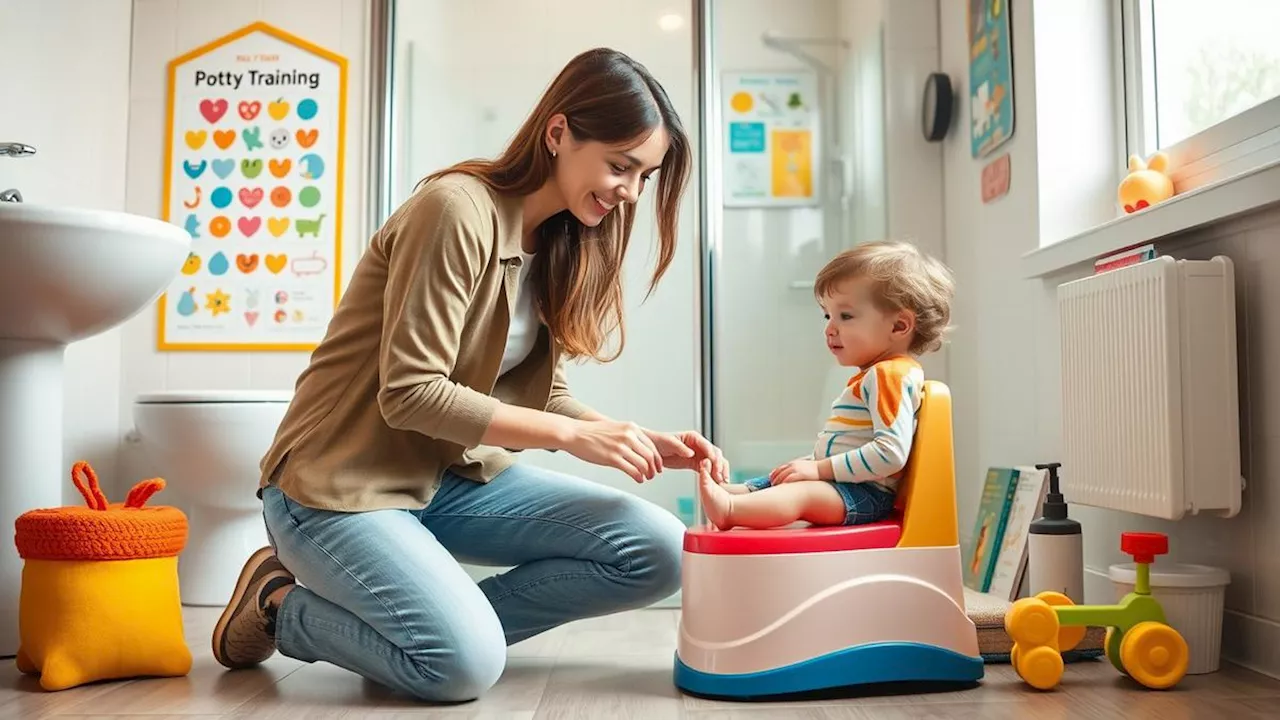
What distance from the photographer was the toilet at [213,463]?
2605mm

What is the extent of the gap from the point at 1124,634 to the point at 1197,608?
0.14 m

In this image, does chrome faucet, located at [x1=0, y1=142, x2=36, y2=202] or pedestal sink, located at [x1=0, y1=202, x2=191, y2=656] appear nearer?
pedestal sink, located at [x1=0, y1=202, x2=191, y2=656]

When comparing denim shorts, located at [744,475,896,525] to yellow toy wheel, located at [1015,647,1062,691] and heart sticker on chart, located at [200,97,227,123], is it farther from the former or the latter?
heart sticker on chart, located at [200,97,227,123]

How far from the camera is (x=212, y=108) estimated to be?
3.07 meters

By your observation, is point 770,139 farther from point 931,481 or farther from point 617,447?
point 617,447

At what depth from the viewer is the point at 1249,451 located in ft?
5.60

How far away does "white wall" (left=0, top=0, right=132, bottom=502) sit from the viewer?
2592mm

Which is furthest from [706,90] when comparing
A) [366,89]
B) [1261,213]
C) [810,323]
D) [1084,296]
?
[1261,213]

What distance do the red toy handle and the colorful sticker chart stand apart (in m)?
2.09

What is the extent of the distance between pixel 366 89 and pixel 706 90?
0.90 metres

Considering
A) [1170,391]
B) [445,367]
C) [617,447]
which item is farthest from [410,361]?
[1170,391]

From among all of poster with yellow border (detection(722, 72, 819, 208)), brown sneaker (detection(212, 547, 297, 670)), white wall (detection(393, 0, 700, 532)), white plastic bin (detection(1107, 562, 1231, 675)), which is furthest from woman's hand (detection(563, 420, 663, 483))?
poster with yellow border (detection(722, 72, 819, 208))

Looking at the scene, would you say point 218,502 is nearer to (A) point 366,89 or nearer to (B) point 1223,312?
(A) point 366,89

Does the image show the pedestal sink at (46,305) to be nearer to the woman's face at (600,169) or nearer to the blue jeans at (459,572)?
the blue jeans at (459,572)
